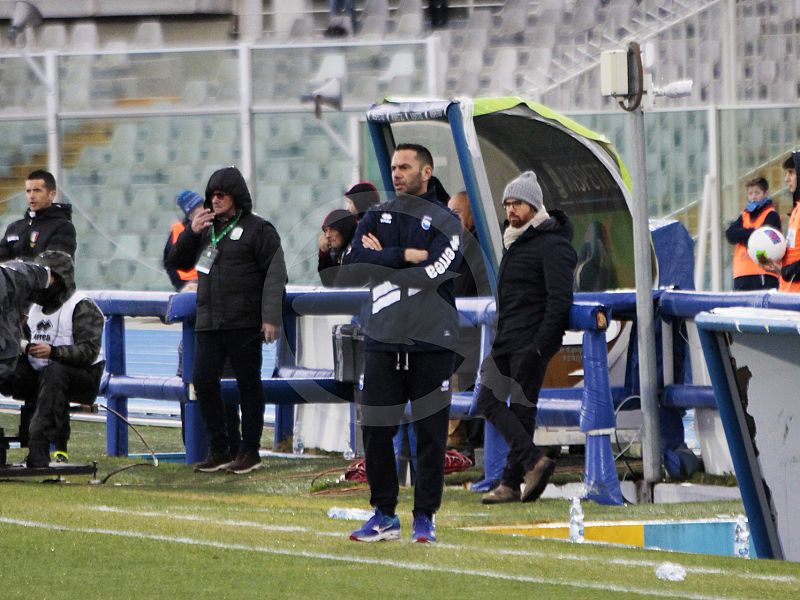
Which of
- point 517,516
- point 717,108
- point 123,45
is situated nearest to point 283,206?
point 717,108

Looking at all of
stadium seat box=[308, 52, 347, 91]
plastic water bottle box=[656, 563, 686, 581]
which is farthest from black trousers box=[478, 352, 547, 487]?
stadium seat box=[308, 52, 347, 91]

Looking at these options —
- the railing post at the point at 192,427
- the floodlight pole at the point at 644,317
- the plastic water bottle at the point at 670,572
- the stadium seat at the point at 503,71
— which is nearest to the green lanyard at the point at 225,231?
the railing post at the point at 192,427

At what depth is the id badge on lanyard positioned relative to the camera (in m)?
10.4

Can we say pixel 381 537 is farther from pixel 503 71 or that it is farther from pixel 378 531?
pixel 503 71

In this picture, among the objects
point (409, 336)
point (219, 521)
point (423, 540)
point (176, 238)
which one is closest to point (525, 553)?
point (423, 540)

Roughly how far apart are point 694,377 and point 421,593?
506 cm

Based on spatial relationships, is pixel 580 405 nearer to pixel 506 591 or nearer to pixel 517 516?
pixel 517 516

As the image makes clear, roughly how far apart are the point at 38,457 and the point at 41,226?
2.19 m

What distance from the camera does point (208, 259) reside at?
10.4 metres

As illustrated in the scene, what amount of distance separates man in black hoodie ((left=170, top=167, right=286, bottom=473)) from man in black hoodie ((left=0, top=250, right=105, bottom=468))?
717 millimetres

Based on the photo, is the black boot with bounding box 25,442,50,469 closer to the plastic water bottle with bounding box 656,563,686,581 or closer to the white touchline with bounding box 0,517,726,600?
the white touchline with bounding box 0,517,726,600

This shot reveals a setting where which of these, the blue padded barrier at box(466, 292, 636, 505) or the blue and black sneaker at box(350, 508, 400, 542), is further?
the blue padded barrier at box(466, 292, 636, 505)

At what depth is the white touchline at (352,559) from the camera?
19.2 feet

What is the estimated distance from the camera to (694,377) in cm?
1045
